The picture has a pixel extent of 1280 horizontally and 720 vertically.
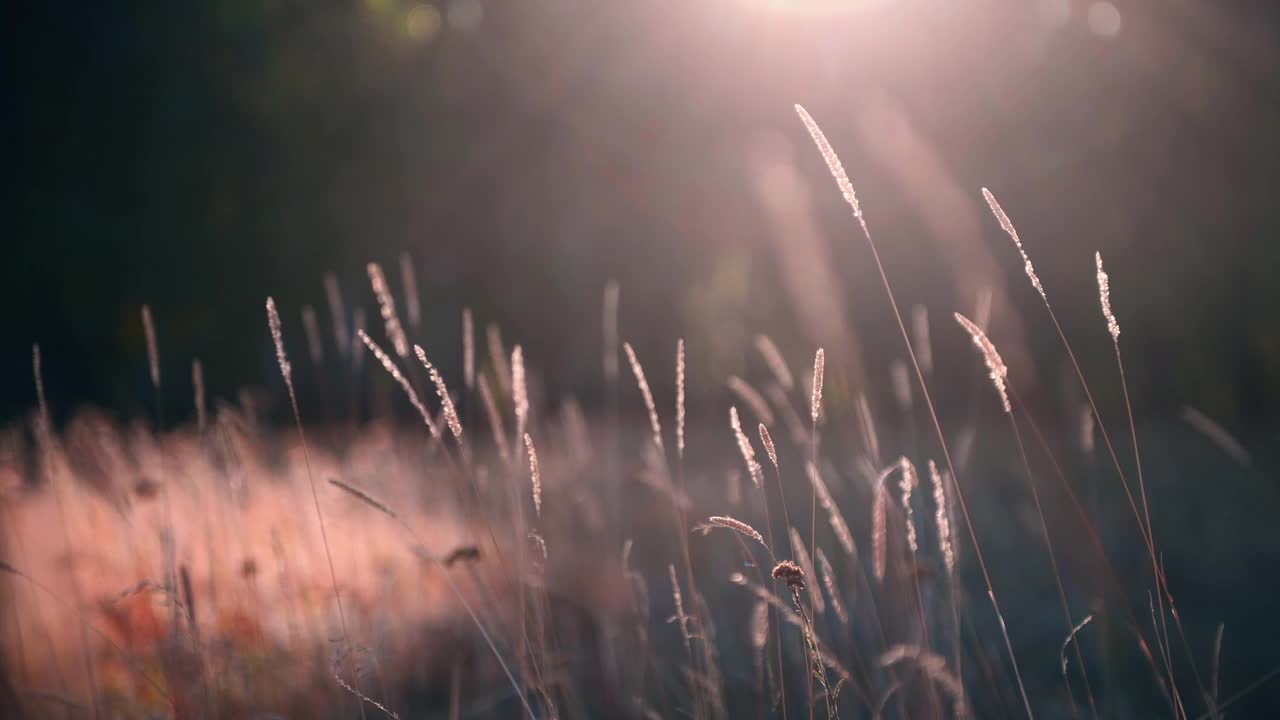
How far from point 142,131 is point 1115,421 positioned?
9.68 meters

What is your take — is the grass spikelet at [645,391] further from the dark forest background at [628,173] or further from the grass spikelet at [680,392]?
the dark forest background at [628,173]

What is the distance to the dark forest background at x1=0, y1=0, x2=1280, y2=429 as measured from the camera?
5.24 m

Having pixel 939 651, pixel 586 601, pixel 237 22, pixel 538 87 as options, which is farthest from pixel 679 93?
pixel 939 651

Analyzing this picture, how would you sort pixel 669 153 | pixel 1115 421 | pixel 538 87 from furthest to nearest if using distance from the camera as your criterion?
pixel 538 87 → pixel 669 153 → pixel 1115 421

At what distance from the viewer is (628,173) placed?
7.71 metres

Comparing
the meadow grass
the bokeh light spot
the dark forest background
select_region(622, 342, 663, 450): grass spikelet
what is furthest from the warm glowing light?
select_region(622, 342, 663, 450): grass spikelet

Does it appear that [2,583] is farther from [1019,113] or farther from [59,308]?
[59,308]

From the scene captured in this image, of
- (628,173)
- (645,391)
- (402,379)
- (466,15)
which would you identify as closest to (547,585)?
(645,391)

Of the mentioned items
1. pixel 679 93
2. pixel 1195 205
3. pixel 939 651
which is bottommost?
pixel 939 651

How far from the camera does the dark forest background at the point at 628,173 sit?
5.24 meters

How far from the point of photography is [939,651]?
1974 mm

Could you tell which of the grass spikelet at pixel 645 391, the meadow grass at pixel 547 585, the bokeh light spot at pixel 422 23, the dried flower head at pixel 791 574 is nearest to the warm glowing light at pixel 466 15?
the bokeh light spot at pixel 422 23

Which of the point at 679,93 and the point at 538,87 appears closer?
the point at 679,93

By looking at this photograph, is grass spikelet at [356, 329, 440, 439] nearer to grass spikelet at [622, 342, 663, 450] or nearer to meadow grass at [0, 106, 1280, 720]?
meadow grass at [0, 106, 1280, 720]
